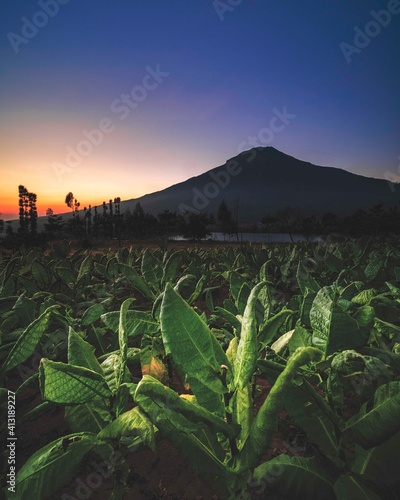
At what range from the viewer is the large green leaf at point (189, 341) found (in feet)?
3.24

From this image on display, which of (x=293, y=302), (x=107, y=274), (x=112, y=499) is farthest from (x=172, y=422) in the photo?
(x=107, y=274)

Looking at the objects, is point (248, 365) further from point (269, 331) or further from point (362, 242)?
point (362, 242)

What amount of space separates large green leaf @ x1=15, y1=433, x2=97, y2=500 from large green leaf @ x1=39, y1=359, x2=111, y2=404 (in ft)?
0.58

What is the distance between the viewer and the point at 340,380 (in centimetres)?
119

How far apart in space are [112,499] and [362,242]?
5.38m

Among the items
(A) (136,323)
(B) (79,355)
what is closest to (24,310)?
(A) (136,323)

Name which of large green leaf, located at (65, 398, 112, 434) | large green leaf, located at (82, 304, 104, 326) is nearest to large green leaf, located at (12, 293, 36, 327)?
large green leaf, located at (82, 304, 104, 326)

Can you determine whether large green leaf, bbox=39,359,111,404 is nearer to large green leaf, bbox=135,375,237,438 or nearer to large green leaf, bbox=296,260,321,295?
large green leaf, bbox=135,375,237,438

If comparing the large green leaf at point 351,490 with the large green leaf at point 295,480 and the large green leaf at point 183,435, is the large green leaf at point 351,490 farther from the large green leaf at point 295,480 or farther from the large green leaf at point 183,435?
the large green leaf at point 183,435

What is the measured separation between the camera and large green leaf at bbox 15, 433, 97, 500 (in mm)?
949

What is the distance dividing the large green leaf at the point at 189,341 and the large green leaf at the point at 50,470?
44 centimetres

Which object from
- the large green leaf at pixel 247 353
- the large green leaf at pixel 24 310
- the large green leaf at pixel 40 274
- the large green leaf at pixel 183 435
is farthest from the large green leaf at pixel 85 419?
the large green leaf at pixel 40 274

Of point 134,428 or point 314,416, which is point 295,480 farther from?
point 134,428

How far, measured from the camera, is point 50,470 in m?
0.97
